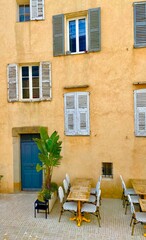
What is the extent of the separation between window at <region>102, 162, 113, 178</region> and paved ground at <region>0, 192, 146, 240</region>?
49.6 inches

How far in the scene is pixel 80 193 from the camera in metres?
7.32

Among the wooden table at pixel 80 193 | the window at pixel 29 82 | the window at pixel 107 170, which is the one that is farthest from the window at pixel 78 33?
the wooden table at pixel 80 193

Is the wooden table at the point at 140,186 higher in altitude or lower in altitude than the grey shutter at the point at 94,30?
lower

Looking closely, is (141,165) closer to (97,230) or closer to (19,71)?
(97,230)

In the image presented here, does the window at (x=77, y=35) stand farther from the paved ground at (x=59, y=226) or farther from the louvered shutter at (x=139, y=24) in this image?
the paved ground at (x=59, y=226)

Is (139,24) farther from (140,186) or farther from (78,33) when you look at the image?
(140,186)

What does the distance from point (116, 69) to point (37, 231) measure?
21.8 feet

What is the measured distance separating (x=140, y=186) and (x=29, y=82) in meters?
6.51

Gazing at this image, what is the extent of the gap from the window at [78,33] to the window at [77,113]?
77.8 inches

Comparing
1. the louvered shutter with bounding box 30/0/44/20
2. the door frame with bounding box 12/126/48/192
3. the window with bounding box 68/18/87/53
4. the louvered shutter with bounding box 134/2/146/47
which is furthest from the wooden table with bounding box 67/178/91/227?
the louvered shutter with bounding box 30/0/44/20

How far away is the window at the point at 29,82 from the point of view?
31.4ft

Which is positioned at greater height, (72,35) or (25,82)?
(72,35)

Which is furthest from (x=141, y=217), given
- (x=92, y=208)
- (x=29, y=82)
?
(x=29, y=82)

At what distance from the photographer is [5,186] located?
9.91m
